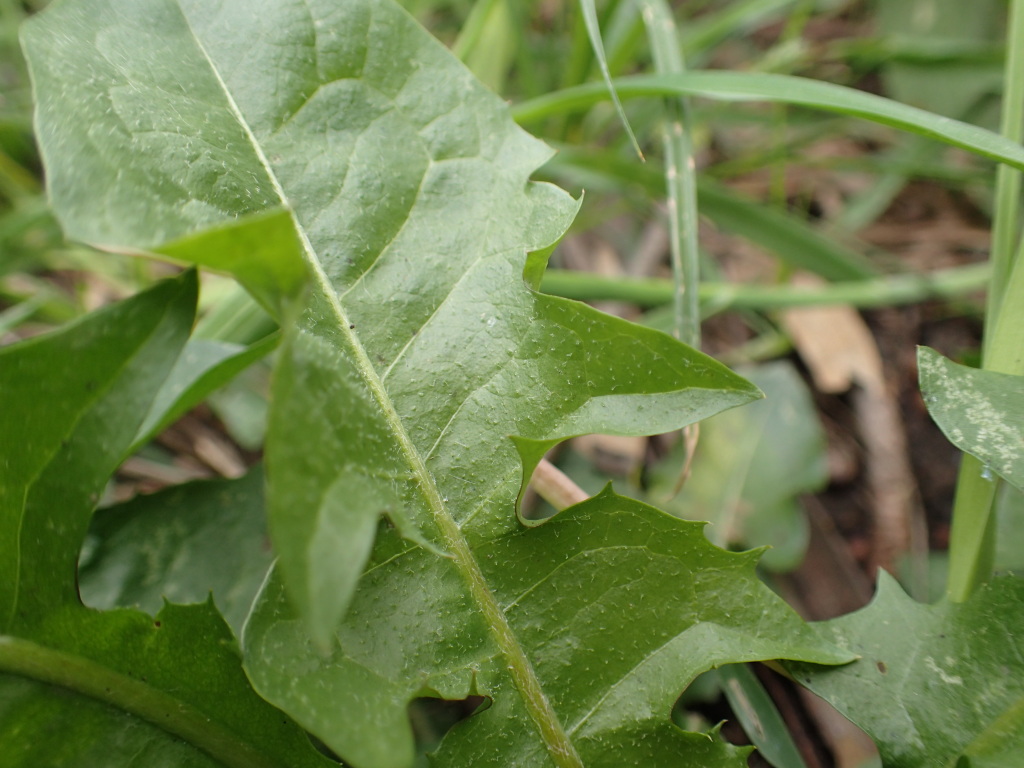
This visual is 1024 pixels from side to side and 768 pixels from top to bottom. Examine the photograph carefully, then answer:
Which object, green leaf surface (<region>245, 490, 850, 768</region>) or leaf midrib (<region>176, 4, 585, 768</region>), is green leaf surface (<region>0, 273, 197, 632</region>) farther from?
green leaf surface (<region>245, 490, 850, 768</region>)

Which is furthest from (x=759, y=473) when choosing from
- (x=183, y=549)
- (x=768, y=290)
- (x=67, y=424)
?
(x=67, y=424)

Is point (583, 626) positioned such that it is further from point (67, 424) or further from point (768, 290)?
point (768, 290)

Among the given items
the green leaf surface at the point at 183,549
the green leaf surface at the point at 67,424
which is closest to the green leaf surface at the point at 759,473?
the green leaf surface at the point at 183,549

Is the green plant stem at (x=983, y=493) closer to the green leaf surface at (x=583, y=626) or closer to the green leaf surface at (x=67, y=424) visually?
the green leaf surface at (x=583, y=626)

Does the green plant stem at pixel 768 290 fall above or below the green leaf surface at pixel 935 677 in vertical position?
below

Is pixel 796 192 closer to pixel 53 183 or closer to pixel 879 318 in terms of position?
pixel 879 318

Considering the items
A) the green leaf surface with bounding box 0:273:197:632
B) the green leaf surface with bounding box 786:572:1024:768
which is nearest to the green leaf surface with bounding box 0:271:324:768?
the green leaf surface with bounding box 0:273:197:632
